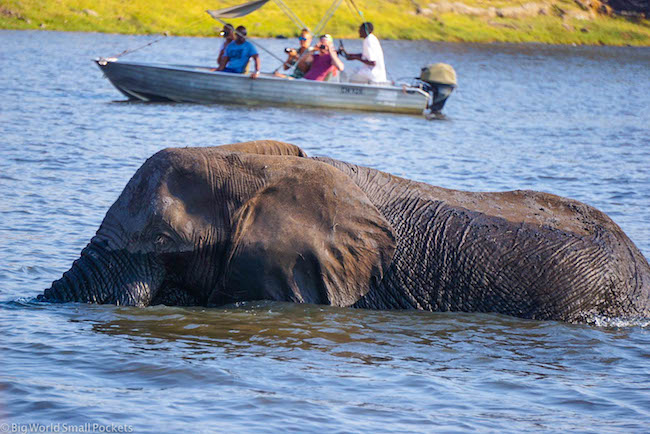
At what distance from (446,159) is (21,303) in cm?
1115

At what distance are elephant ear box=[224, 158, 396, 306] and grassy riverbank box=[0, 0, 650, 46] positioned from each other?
49173mm

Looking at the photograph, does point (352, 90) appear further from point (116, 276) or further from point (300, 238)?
point (116, 276)

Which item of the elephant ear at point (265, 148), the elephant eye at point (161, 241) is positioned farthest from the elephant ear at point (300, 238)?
the elephant eye at point (161, 241)

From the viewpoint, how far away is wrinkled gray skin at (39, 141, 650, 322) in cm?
660

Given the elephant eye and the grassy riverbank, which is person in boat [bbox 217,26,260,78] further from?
the grassy riverbank

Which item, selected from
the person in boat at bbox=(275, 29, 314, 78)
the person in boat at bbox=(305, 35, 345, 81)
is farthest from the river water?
the person in boat at bbox=(275, 29, 314, 78)

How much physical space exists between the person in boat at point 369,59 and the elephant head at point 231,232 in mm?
15961

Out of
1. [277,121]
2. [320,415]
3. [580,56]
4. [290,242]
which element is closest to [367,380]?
[320,415]

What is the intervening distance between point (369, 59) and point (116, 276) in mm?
17615

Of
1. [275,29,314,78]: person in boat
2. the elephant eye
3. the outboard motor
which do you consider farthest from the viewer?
the outboard motor

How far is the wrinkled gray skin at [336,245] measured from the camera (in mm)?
6598

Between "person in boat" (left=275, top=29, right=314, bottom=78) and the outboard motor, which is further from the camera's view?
the outboard motor

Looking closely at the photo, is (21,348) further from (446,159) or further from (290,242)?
(446,159)

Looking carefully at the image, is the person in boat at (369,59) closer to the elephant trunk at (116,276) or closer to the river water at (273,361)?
the river water at (273,361)
